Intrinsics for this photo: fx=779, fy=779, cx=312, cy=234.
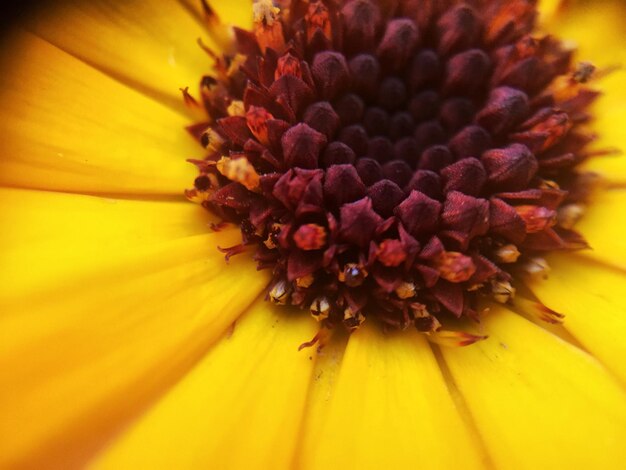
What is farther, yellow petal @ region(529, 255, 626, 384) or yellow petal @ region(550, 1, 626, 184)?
yellow petal @ region(550, 1, 626, 184)

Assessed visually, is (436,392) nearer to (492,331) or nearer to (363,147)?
(492,331)

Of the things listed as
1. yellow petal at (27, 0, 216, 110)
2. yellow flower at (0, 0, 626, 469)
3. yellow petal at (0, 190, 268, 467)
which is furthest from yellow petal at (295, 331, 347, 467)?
yellow petal at (27, 0, 216, 110)

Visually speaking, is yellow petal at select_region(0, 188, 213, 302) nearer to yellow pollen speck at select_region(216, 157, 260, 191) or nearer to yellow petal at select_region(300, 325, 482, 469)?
yellow pollen speck at select_region(216, 157, 260, 191)

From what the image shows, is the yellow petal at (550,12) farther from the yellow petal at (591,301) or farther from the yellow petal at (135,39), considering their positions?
Result: the yellow petal at (135,39)

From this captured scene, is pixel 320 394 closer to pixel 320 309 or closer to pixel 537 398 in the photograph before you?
pixel 320 309

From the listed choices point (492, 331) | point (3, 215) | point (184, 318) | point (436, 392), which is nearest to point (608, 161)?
point (492, 331)

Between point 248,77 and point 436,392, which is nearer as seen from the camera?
point 436,392
